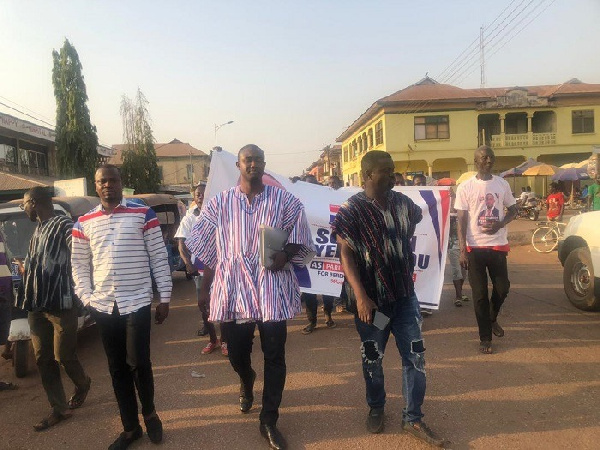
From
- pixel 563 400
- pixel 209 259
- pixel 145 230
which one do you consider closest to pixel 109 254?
pixel 145 230

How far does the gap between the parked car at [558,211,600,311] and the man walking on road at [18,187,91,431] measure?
569 cm

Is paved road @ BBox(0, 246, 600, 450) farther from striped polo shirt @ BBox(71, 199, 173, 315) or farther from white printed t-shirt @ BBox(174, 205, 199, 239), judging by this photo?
white printed t-shirt @ BBox(174, 205, 199, 239)

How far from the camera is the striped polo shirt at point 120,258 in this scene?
11.3 ft

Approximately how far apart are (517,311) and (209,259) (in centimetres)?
477

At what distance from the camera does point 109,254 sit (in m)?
3.44

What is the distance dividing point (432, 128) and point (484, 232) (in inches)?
1256

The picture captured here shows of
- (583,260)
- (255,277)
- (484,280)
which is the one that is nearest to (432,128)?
(583,260)

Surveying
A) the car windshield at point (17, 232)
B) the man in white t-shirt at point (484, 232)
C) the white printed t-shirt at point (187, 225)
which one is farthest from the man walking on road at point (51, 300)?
the man in white t-shirt at point (484, 232)

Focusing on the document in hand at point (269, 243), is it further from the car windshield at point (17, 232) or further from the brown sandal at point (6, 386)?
the car windshield at point (17, 232)

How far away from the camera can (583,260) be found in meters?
6.41

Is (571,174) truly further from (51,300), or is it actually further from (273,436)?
Result: (51,300)

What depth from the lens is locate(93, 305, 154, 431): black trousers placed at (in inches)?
136

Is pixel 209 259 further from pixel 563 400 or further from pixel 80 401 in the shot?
pixel 563 400

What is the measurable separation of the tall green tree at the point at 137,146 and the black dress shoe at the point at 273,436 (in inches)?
1401
